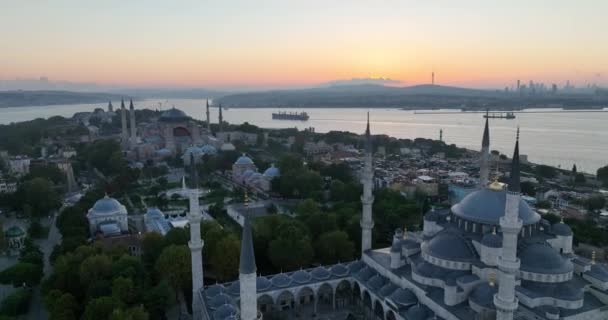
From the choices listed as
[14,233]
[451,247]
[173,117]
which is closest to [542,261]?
[451,247]

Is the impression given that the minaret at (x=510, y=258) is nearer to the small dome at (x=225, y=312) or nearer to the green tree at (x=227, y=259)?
the small dome at (x=225, y=312)

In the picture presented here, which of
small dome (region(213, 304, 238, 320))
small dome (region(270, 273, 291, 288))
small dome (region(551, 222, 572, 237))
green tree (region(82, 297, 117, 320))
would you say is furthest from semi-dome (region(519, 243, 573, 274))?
green tree (region(82, 297, 117, 320))

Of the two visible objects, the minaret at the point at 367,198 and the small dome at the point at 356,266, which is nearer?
the small dome at the point at 356,266

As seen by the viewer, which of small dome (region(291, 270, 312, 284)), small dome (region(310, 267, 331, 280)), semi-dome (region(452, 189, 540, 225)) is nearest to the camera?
semi-dome (region(452, 189, 540, 225))

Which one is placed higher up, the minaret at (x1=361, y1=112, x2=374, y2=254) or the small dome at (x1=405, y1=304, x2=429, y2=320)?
the minaret at (x1=361, y1=112, x2=374, y2=254)

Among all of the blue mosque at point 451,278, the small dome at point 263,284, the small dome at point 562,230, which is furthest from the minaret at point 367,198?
the small dome at point 562,230

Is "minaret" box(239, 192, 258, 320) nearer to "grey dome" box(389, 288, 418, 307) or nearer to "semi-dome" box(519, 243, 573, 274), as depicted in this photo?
"grey dome" box(389, 288, 418, 307)
